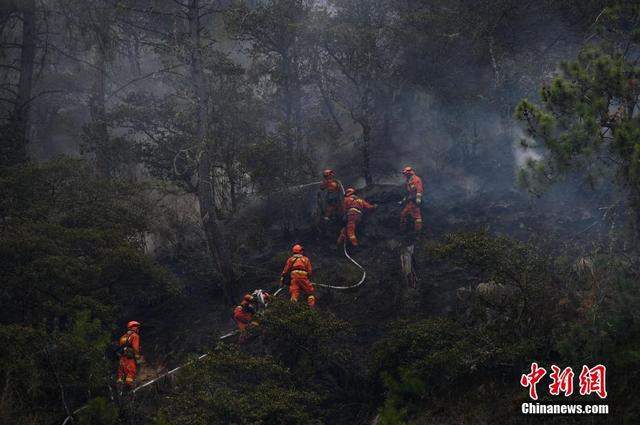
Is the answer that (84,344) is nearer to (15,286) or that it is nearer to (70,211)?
(15,286)

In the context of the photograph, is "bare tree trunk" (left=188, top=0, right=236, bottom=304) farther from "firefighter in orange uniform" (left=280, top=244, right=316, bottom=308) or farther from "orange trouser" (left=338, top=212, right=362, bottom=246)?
"orange trouser" (left=338, top=212, right=362, bottom=246)

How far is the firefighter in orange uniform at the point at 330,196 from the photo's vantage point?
54.9 ft

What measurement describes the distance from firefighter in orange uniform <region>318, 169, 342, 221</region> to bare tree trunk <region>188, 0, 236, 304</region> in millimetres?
3548

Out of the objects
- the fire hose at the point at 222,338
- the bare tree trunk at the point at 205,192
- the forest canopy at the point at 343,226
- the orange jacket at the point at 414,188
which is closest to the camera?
the forest canopy at the point at 343,226

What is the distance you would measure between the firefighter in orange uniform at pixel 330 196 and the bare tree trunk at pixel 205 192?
11.6ft

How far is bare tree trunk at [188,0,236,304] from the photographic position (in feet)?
48.6

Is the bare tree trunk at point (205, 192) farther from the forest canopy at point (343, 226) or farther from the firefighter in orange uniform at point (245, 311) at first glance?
the firefighter in orange uniform at point (245, 311)

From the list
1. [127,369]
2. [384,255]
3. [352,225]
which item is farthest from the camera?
[352,225]

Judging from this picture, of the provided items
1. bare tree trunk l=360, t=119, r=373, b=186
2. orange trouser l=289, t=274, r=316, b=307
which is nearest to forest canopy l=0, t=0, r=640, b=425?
bare tree trunk l=360, t=119, r=373, b=186

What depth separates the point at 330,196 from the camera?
16891 mm

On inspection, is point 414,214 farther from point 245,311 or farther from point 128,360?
point 128,360

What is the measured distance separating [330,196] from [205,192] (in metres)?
3.93

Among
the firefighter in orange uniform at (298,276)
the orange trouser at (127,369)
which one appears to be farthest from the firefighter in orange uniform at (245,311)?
the orange trouser at (127,369)

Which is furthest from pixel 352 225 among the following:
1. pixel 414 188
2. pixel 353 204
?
pixel 414 188
